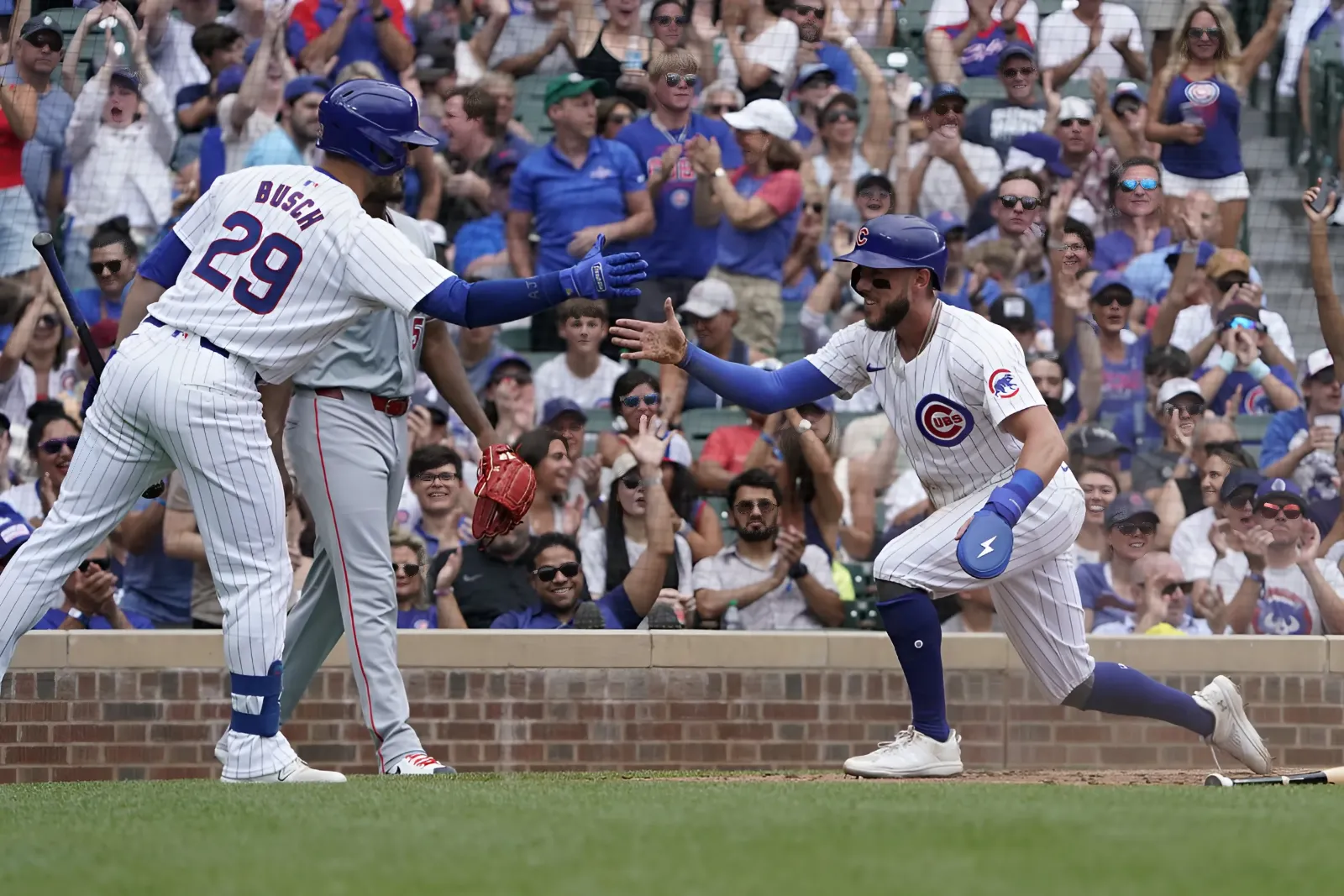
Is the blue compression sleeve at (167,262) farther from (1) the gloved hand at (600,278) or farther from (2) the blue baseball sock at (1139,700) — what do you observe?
(2) the blue baseball sock at (1139,700)

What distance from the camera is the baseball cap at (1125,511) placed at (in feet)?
26.9

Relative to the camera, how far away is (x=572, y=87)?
9.28 m

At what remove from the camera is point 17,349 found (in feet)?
27.9

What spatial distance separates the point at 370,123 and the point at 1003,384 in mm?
1954

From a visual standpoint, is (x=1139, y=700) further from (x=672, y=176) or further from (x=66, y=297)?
(x=672, y=176)

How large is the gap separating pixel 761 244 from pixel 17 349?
354cm

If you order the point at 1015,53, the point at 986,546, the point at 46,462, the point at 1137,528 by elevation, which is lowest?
the point at 1137,528

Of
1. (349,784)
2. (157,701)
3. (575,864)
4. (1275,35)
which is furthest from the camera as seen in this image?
(1275,35)

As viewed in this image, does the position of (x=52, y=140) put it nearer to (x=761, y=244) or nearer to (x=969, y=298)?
(x=761, y=244)

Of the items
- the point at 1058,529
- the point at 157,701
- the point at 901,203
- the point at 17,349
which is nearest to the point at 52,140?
the point at 17,349

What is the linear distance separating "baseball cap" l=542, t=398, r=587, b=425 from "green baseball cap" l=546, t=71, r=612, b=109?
1827 millimetres

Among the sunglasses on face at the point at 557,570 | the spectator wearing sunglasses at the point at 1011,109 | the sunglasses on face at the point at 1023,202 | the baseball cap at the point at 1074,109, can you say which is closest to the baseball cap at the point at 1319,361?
the sunglasses on face at the point at 1023,202

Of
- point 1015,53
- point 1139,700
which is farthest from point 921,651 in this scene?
point 1015,53

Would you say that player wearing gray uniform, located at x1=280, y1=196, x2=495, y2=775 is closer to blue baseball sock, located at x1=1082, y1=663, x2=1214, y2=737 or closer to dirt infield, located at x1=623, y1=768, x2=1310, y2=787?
dirt infield, located at x1=623, y1=768, x2=1310, y2=787
